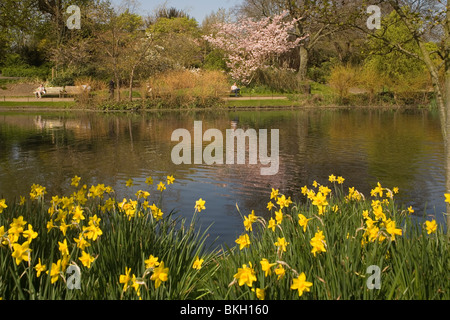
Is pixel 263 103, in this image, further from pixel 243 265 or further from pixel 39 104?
pixel 243 265

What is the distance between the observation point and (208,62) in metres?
49.5

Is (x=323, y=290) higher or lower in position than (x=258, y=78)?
lower

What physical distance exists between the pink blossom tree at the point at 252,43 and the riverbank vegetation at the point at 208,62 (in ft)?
0.35

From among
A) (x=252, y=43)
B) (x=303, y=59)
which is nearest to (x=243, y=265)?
(x=303, y=59)

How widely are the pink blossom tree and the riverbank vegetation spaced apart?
11 centimetres

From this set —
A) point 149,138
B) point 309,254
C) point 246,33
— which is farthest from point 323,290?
point 246,33

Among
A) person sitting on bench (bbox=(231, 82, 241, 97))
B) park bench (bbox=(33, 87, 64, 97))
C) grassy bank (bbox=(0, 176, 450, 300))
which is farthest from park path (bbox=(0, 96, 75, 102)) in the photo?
grassy bank (bbox=(0, 176, 450, 300))

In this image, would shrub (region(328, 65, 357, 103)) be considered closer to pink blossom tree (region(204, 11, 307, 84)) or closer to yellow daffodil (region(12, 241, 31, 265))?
pink blossom tree (region(204, 11, 307, 84))

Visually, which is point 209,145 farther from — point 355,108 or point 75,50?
point 75,50

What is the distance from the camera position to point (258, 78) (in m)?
45.7

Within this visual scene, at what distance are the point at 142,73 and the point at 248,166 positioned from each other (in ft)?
108

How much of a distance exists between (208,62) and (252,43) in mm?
5185

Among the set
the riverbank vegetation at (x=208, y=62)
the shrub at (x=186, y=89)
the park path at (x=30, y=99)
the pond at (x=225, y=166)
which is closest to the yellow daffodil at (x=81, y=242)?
the pond at (x=225, y=166)

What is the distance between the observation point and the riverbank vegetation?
37.9m
